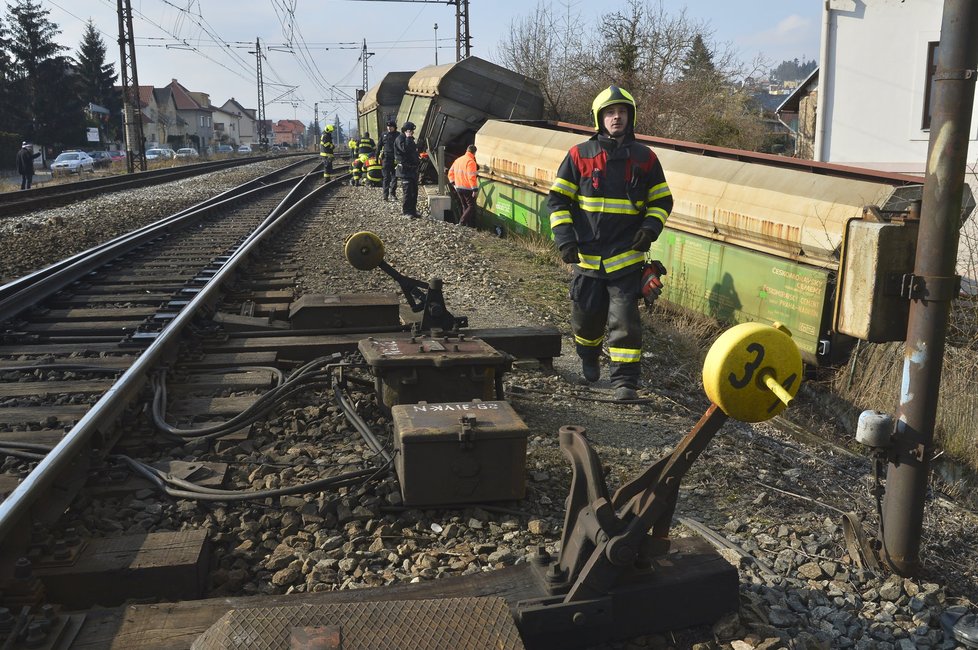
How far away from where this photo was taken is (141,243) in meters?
10.9

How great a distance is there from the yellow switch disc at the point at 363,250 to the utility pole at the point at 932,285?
11.6 ft

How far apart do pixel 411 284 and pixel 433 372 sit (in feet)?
6.03

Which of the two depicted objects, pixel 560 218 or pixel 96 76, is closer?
pixel 560 218

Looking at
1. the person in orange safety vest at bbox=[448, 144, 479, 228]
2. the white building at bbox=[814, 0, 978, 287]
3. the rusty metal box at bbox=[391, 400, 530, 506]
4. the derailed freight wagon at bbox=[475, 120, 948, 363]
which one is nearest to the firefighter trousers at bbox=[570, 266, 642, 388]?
the derailed freight wagon at bbox=[475, 120, 948, 363]

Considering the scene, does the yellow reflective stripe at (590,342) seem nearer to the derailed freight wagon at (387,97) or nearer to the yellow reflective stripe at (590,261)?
the yellow reflective stripe at (590,261)

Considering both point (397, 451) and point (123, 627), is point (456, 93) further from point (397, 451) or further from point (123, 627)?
point (123, 627)

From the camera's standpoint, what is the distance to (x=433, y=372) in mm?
4246

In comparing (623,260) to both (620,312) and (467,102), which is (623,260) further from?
(467,102)

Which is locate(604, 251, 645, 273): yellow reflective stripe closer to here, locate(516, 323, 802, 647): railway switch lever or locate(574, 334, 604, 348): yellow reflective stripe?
locate(574, 334, 604, 348): yellow reflective stripe

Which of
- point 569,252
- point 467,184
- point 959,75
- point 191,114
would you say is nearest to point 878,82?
point 467,184

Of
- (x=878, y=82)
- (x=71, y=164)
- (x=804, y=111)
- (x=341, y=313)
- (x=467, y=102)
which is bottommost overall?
(x=341, y=313)

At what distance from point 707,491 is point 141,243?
9.21m

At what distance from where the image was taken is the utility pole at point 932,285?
8.86ft

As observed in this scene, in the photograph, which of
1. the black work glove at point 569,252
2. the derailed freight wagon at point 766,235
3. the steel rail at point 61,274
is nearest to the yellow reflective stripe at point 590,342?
the black work glove at point 569,252
